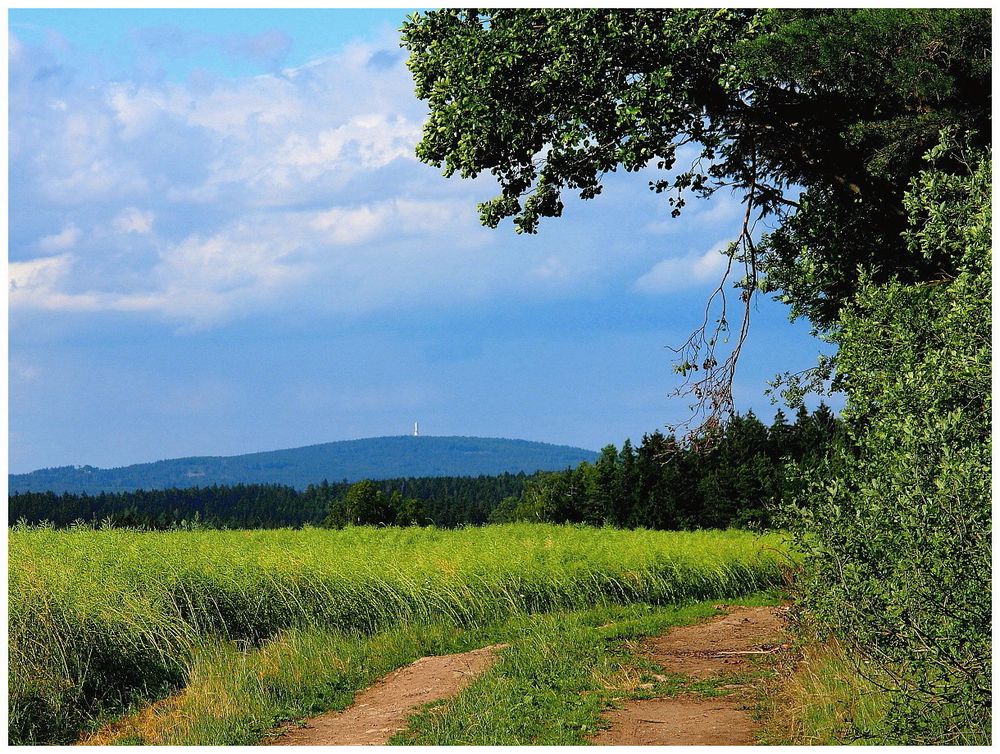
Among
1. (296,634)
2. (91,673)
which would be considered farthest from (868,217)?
(91,673)

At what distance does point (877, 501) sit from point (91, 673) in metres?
7.58

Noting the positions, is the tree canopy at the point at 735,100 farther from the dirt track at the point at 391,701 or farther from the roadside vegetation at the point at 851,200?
the dirt track at the point at 391,701

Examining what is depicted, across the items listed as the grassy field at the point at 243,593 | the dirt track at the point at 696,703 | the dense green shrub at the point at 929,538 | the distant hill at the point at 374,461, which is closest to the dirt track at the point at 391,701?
the grassy field at the point at 243,593

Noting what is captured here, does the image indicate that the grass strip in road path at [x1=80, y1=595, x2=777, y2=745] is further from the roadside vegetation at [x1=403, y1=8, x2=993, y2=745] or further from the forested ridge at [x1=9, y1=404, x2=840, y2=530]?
the forested ridge at [x1=9, y1=404, x2=840, y2=530]

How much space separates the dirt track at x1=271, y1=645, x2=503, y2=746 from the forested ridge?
1173 centimetres

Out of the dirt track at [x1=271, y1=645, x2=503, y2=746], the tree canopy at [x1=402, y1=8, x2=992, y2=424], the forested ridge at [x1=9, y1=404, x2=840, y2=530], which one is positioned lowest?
the dirt track at [x1=271, y1=645, x2=503, y2=746]

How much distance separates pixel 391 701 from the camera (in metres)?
8.20

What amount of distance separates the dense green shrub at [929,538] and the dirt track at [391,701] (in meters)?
3.22

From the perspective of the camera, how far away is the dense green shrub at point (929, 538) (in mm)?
5430

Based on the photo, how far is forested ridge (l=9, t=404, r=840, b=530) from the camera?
2289 cm

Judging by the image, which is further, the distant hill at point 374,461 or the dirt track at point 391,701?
the distant hill at point 374,461

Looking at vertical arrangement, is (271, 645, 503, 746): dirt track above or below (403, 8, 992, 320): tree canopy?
below

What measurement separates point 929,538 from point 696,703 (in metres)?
3.03

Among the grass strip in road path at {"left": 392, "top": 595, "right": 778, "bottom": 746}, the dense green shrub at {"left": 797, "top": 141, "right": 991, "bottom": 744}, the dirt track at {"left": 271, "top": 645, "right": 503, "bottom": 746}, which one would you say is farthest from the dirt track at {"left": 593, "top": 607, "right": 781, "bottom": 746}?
the dirt track at {"left": 271, "top": 645, "right": 503, "bottom": 746}
